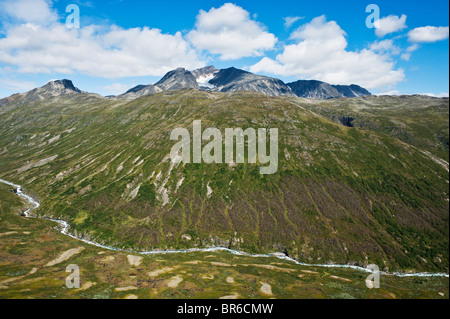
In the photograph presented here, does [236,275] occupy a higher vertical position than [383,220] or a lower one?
lower

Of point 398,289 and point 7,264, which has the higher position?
point 7,264

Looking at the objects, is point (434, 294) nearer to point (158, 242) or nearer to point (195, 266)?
point (195, 266)

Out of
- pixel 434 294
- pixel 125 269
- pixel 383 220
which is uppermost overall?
pixel 383 220

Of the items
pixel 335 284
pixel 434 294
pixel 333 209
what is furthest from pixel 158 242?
pixel 434 294

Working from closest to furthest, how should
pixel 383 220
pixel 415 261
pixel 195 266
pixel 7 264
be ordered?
1. pixel 7 264
2. pixel 195 266
3. pixel 415 261
4. pixel 383 220

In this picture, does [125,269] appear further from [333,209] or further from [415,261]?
[415,261]

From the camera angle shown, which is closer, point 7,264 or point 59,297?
point 59,297
